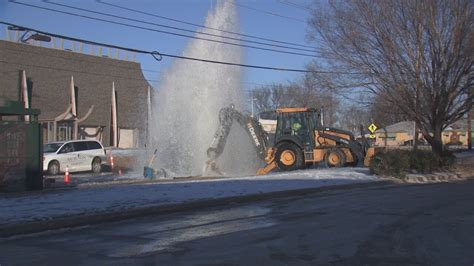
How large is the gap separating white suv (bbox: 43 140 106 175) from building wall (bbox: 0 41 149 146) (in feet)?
52.6

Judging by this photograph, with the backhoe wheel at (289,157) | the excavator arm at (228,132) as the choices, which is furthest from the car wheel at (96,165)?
the backhoe wheel at (289,157)

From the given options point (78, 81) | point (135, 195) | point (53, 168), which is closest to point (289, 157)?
point (53, 168)

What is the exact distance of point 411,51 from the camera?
23953 millimetres

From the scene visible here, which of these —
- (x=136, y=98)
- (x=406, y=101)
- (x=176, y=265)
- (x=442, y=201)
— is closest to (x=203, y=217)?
(x=176, y=265)

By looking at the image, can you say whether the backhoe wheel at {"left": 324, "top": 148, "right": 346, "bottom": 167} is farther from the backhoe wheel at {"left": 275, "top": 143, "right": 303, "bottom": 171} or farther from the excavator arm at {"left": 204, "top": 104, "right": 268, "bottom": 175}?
the excavator arm at {"left": 204, "top": 104, "right": 268, "bottom": 175}

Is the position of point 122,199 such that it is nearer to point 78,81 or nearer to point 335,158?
point 335,158

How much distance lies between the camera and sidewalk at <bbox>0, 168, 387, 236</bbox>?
446 inches

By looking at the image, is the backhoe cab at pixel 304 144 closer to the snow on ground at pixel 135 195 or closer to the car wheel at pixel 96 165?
the snow on ground at pixel 135 195

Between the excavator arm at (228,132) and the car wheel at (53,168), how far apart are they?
7501 mm

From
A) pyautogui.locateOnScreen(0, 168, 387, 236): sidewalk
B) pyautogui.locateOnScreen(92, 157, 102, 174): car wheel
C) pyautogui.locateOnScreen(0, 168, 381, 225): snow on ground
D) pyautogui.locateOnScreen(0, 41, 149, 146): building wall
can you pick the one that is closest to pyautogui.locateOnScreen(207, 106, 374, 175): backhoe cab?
pyautogui.locateOnScreen(0, 168, 381, 225): snow on ground

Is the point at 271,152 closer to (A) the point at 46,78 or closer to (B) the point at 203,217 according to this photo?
(B) the point at 203,217

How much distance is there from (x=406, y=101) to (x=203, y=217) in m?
15.1

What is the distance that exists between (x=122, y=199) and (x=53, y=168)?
13588 millimetres

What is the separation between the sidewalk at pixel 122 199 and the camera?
11.3 meters
